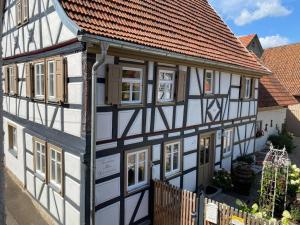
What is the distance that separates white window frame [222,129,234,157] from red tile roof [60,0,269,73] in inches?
118

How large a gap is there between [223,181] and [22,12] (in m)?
9.56

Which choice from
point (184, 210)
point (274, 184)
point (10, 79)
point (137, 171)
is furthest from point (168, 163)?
point (10, 79)

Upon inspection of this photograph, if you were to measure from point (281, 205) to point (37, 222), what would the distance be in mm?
7912

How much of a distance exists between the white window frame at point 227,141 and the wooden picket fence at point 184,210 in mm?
4940

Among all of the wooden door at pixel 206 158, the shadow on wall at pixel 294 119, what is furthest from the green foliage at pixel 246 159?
the shadow on wall at pixel 294 119

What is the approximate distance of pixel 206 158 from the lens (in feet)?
35.0

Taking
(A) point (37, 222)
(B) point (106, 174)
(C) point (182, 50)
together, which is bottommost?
(A) point (37, 222)

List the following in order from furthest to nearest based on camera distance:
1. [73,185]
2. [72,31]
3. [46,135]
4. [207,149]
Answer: [207,149]
[46,135]
[73,185]
[72,31]

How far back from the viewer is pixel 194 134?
378 inches

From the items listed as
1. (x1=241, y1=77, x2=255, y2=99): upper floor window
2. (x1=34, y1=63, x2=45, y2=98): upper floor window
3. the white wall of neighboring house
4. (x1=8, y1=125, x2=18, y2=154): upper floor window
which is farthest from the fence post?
the white wall of neighboring house

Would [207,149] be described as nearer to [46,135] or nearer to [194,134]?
[194,134]

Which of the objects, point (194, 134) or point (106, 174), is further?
point (194, 134)

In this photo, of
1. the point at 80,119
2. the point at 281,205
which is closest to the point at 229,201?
the point at 281,205

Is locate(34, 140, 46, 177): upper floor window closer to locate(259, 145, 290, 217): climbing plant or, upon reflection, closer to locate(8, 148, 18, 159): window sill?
locate(8, 148, 18, 159): window sill
